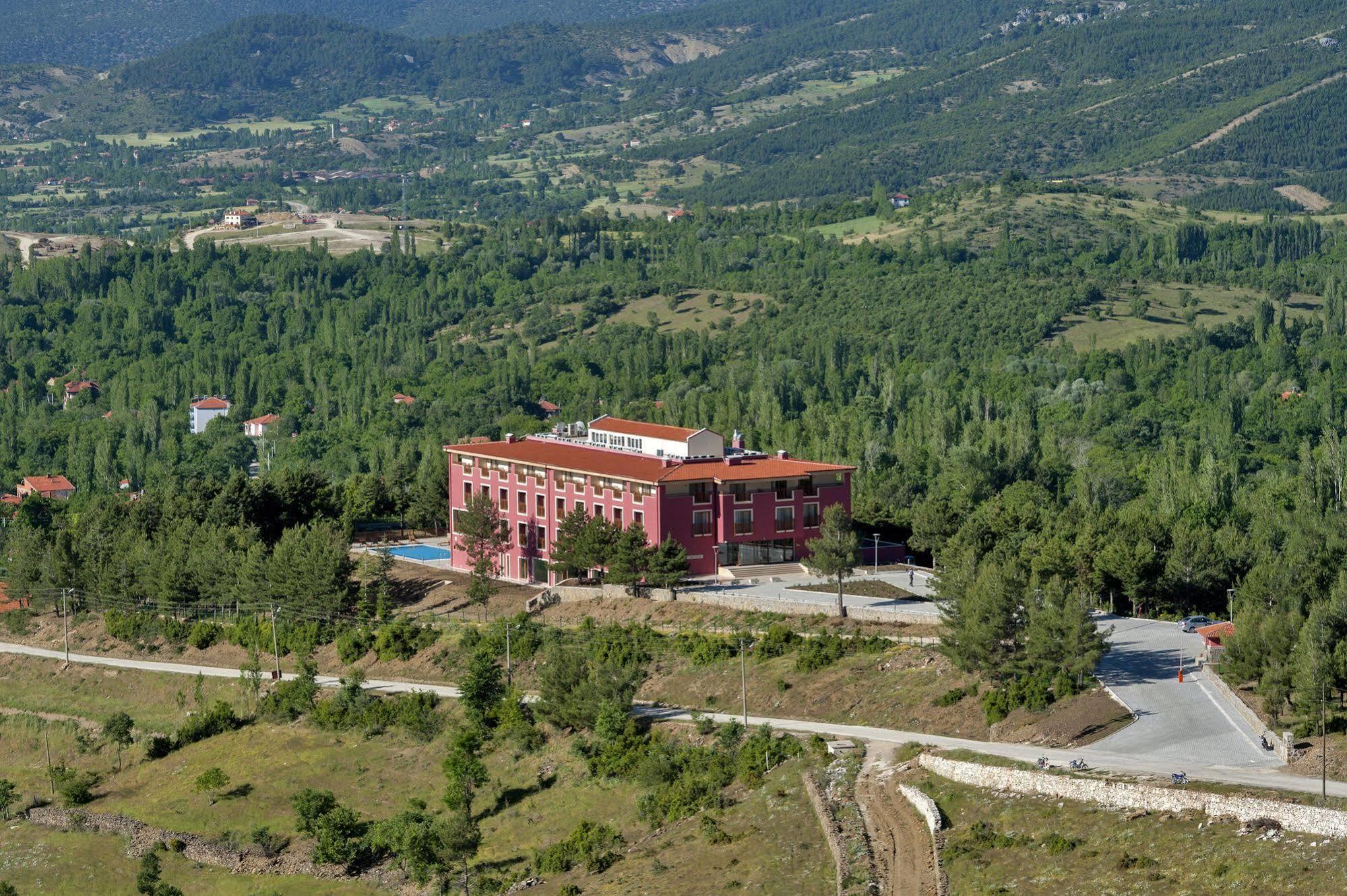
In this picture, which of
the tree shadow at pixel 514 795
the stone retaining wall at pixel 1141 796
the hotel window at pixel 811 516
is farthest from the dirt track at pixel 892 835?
the hotel window at pixel 811 516

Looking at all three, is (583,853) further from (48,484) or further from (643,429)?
(48,484)

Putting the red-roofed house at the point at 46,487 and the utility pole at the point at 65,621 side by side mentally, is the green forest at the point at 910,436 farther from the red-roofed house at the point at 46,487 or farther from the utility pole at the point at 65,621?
the red-roofed house at the point at 46,487

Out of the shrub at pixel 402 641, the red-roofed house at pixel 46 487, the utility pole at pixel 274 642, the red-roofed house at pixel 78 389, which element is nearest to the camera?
the shrub at pixel 402 641

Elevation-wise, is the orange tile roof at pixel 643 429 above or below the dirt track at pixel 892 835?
above

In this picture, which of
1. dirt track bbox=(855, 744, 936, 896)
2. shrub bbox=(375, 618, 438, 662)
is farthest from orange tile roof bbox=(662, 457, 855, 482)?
dirt track bbox=(855, 744, 936, 896)

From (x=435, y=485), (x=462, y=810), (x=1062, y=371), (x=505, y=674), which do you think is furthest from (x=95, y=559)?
(x=1062, y=371)

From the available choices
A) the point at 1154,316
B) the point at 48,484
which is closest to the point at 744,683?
the point at 48,484
